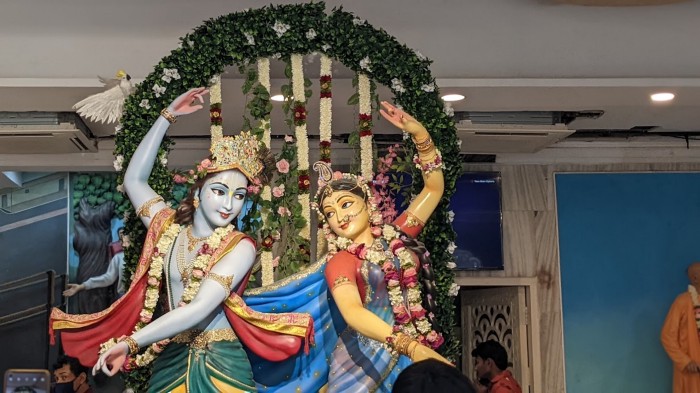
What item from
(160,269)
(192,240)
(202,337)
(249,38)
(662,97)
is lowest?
(202,337)

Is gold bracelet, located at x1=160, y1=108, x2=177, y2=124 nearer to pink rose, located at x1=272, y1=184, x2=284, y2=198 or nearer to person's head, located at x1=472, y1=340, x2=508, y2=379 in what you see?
pink rose, located at x1=272, y1=184, x2=284, y2=198

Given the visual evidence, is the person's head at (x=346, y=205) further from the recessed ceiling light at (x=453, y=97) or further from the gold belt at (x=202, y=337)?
the recessed ceiling light at (x=453, y=97)

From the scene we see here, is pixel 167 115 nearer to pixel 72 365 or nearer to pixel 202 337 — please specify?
pixel 202 337

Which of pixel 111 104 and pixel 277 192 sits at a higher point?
pixel 111 104

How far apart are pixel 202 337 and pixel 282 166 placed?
Answer: 1085mm

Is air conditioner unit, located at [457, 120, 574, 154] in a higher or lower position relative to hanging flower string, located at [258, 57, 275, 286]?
higher

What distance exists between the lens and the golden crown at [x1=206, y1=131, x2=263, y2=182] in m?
5.03

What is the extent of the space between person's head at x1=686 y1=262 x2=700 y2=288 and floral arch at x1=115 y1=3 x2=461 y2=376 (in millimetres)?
3710

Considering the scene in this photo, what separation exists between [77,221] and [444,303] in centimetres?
443

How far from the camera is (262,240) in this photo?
5.57m

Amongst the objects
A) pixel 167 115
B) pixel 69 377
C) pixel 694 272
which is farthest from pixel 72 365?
pixel 694 272

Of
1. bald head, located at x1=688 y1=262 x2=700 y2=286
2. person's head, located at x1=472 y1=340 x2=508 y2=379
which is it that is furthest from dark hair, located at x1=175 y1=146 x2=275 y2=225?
bald head, located at x1=688 y1=262 x2=700 y2=286

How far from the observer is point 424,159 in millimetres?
5566

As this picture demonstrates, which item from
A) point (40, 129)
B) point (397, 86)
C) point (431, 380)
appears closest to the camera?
point (431, 380)
